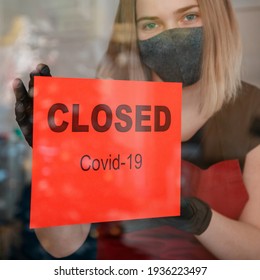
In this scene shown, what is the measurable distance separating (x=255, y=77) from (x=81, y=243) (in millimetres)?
798

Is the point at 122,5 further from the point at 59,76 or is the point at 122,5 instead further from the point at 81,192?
the point at 81,192

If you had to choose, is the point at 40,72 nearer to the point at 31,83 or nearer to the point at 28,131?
the point at 31,83

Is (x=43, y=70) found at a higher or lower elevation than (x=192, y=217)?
higher

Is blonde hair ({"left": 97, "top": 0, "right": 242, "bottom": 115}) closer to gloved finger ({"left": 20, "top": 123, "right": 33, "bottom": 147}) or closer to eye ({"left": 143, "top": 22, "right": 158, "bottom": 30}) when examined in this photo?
eye ({"left": 143, "top": 22, "right": 158, "bottom": 30})

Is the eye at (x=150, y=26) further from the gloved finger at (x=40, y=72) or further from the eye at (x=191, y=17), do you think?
the gloved finger at (x=40, y=72)

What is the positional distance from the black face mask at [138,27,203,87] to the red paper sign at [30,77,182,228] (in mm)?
43

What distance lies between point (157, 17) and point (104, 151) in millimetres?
470

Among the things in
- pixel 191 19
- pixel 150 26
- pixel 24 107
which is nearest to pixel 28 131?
pixel 24 107

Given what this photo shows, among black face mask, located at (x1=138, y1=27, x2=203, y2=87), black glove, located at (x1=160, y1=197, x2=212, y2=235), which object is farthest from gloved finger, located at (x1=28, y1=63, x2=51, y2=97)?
black glove, located at (x1=160, y1=197, x2=212, y2=235)

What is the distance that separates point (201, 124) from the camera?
5.42 feet

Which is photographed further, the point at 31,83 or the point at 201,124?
the point at 201,124

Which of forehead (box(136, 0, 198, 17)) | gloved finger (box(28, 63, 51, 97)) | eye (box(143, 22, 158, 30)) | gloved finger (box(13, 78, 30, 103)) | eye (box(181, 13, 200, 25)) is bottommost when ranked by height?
gloved finger (box(13, 78, 30, 103))

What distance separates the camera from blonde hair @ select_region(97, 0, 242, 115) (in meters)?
1.60
